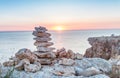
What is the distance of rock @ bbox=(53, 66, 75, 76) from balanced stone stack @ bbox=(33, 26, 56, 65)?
29.3 inches

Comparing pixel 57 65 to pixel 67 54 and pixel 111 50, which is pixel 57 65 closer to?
pixel 67 54

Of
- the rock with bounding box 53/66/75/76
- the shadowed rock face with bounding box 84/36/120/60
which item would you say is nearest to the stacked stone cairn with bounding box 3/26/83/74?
the rock with bounding box 53/66/75/76

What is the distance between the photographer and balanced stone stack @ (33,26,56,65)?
8.38m

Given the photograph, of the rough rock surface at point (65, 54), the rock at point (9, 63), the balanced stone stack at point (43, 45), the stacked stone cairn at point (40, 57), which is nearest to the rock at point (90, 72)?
the stacked stone cairn at point (40, 57)

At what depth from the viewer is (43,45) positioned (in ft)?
28.2

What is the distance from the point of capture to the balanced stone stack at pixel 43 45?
838 centimetres

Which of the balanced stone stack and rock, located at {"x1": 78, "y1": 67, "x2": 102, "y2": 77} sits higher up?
the balanced stone stack

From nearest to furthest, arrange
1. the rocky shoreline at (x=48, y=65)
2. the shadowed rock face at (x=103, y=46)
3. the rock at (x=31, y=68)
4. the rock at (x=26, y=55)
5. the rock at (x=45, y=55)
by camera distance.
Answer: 1. the rocky shoreline at (x=48, y=65)
2. the rock at (x=31, y=68)
3. the rock at (x=26, y=55)
4. the rock at (x=45, y=55)
5. the shadowed rock face at (x=103, y=46)

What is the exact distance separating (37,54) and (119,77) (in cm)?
234

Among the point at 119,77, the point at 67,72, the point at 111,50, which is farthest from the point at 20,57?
the point at 111,50

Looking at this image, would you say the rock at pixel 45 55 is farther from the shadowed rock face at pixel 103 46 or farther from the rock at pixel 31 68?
the shadowed rock face at pixel 103 46

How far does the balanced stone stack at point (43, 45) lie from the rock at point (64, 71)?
2.45ft

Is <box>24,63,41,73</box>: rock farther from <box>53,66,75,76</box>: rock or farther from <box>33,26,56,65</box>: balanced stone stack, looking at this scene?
<box>33,26,56,65</box>: balanced stone stack

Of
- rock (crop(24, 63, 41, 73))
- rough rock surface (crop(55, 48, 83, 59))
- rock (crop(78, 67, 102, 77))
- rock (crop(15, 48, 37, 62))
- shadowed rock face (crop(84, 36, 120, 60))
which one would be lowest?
shadowed rock face (crop(84, 36, 120, 60))
